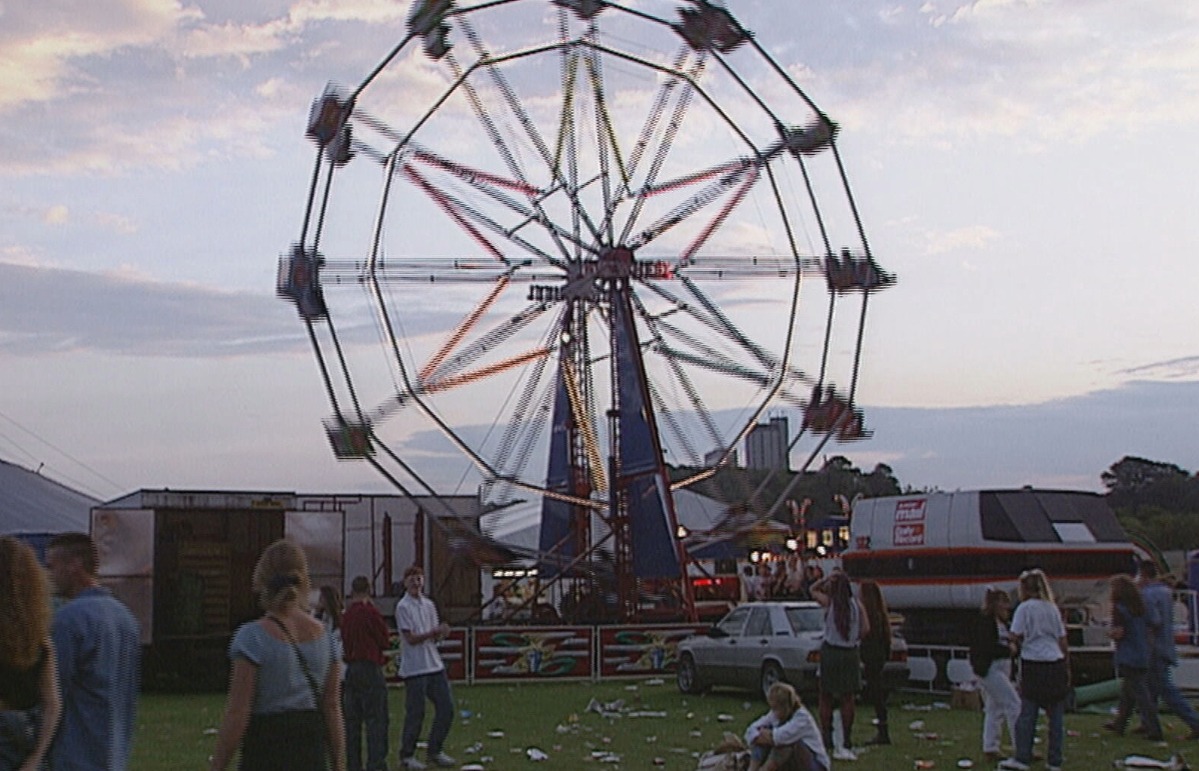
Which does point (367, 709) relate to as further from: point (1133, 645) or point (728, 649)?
point (728, 649)

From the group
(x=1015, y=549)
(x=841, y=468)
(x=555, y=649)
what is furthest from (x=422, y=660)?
(x=841, y=468)

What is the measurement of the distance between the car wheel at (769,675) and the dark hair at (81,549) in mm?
13145

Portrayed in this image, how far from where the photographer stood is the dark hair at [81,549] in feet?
20.8

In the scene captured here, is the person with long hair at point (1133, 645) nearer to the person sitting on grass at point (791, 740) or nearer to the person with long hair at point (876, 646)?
the person with long hair at point (876, 646)

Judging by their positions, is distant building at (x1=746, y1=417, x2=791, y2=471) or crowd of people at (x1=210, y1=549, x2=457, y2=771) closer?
crowd of people at (x1=210, y1=549, x2=457, y2=771)

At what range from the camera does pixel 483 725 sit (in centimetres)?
1727

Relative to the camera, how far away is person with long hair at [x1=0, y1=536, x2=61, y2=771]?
17.7 ft

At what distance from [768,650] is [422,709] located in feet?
22.4

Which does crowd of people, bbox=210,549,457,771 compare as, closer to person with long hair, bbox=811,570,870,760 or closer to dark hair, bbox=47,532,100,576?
dark hair, bbox=47,532,100,576

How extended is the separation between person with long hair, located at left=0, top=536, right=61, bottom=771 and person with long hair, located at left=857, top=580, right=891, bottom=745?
Result: 9.55 metres

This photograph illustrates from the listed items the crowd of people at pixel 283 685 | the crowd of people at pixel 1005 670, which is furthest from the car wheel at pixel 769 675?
the crowd of people at pixel 283 685

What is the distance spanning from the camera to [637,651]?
977 inches

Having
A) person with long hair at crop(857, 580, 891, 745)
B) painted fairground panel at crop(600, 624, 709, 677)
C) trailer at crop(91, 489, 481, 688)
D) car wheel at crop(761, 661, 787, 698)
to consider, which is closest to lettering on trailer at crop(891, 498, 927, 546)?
car wheel at crop(761, 661, 787, 698)

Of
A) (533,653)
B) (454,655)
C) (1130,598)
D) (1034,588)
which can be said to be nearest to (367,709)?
(1034,588)
